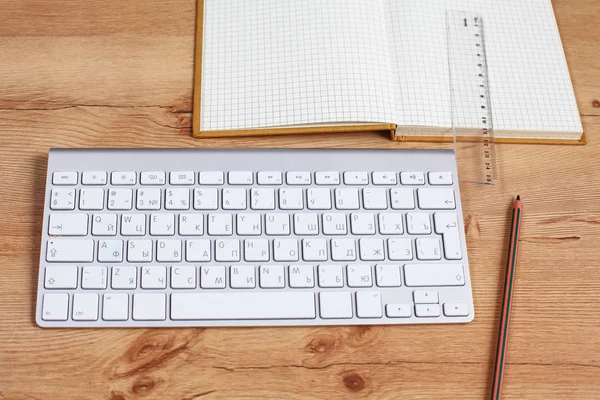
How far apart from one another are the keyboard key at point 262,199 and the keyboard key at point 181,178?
0.06 metres

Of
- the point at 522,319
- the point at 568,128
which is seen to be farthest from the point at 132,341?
the point at 568,128

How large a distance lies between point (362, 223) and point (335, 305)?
9 centimetres

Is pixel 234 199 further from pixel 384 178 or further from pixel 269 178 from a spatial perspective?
pixel 384 178

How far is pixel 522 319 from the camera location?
56cm

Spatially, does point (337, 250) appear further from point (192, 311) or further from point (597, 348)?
point (597, 348)

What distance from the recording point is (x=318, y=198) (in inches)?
22.8

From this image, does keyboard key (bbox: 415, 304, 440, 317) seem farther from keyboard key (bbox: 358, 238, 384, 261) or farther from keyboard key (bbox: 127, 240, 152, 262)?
keyboard key (bbox: 127, 240, 152, 262)

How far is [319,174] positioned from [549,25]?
36cm

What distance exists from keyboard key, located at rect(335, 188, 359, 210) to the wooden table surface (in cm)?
7

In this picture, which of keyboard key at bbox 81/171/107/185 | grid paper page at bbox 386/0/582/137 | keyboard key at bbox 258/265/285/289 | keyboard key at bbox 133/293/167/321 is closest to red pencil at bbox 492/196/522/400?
grid paper page at bbox 386/0/582/137

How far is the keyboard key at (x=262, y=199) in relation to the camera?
575 mm

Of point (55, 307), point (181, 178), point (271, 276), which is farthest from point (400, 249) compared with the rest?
point (55, 307)

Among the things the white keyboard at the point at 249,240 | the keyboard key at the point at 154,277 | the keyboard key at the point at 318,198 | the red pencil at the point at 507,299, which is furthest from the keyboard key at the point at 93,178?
the red pencil at the point at 507,299

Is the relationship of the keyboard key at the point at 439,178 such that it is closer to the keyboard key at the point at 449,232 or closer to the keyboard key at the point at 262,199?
the keyboard key at the point at 449,232
